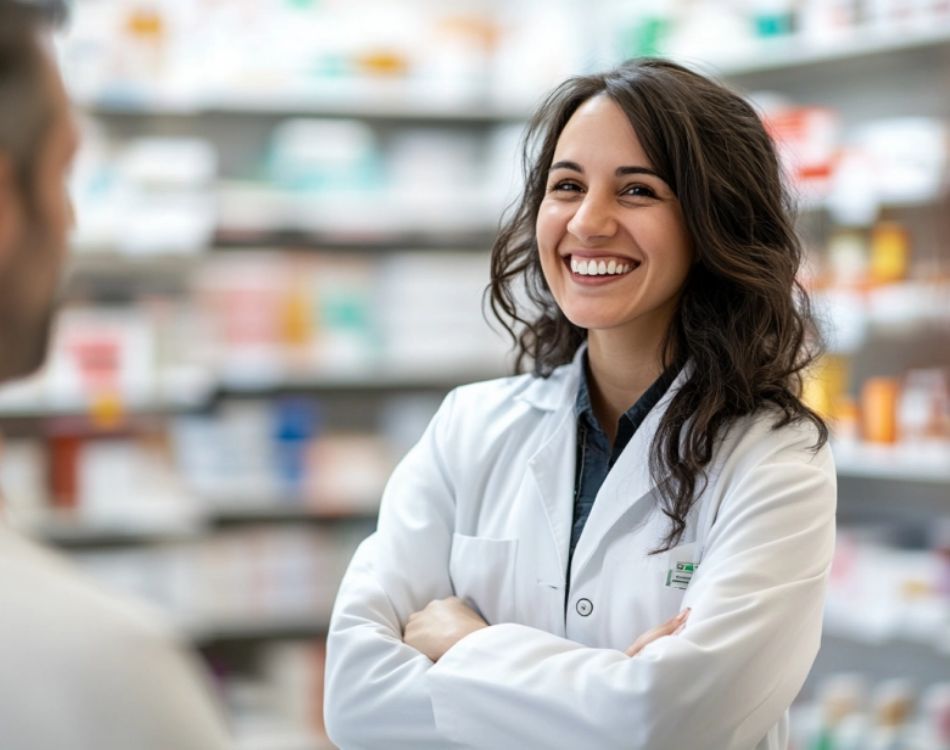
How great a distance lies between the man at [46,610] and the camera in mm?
822

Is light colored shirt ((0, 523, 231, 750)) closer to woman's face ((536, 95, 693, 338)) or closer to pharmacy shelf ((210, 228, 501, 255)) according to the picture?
woman's face ((536, 95, 693, 338))

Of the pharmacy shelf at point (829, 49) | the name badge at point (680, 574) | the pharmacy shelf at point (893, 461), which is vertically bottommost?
the pharmacy shelf at point (893, 461)

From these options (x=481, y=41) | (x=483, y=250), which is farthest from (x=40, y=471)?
(x=481, y=41)

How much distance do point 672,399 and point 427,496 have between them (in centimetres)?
41

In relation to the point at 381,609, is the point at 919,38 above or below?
above

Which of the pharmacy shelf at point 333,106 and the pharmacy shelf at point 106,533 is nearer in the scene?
the pharmacy shelf at point 106,533

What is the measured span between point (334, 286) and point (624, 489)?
Result: 3060 mm

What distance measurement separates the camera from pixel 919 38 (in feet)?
12.1

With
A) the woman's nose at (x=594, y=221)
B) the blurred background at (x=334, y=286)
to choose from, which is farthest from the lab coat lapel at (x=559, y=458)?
the blurred background at (x=334, y=286)

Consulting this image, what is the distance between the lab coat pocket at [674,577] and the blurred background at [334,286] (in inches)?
83.7

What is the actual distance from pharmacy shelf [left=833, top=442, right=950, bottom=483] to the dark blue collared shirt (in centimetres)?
195

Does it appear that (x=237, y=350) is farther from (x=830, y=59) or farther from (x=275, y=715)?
(x=830, y=59)

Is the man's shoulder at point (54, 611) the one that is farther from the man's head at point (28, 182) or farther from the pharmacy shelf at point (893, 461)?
the pharmacy shelf at point (893, 461)

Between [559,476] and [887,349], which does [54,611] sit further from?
[887,349]
